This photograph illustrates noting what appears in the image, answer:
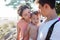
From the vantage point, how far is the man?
1435 mm

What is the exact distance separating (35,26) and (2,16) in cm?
63

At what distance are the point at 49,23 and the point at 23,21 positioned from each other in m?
1.08

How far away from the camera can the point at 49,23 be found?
1508 millimetres

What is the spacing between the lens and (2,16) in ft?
9.06

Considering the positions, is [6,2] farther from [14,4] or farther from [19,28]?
[19,28]

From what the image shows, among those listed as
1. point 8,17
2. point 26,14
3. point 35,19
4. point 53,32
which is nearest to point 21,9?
point 26,14

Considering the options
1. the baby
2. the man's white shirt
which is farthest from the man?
the baby

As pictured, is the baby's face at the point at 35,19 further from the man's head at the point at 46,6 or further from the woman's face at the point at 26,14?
the man's head at the point at 46,6

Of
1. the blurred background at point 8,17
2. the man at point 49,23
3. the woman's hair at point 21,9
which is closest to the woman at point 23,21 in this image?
the woman's hair at point 21,9

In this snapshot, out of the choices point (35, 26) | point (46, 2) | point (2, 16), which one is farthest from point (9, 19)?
point (46, 2)

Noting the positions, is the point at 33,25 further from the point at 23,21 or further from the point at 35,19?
the point at 23,21

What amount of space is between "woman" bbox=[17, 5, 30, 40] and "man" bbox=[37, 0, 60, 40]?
895mm

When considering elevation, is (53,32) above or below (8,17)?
above

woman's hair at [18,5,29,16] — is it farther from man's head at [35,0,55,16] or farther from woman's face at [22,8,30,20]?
man's head at [35,0,55,16]
